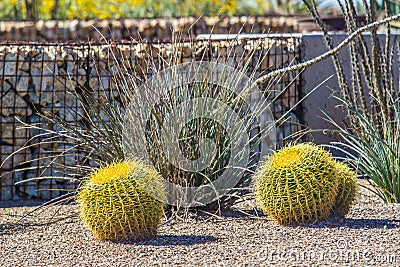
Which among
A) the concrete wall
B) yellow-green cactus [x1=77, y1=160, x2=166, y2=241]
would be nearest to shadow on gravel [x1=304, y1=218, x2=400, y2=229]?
yellow-green cactus [x1=77, y1=160, x2=166, y2=241]

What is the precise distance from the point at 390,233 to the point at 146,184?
1433 millimetres

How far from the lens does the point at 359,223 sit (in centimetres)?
455

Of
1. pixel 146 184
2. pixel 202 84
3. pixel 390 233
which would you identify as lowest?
pixel 390 233

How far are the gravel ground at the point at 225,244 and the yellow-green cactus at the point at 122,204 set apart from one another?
8cm

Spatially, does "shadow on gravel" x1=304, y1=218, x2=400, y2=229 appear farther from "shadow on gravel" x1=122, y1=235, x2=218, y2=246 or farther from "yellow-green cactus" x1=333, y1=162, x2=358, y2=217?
"shadow on gravel" x1=122, y1=235, x2=218, y2=246

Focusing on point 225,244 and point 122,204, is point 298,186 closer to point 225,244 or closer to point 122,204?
point 225,244

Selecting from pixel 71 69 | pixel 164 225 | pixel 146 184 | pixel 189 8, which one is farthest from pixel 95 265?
pixel 189 8

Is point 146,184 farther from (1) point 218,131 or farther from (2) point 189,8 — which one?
(2) point 189,8

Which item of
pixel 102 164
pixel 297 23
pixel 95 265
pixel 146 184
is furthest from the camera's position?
pixel 297 23

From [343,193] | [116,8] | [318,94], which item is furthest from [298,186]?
[116,8]

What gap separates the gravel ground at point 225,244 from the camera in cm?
385

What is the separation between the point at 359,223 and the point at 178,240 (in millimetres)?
1131

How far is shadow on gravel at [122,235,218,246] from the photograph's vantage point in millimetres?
4238

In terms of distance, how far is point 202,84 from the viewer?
4957 millimetres
